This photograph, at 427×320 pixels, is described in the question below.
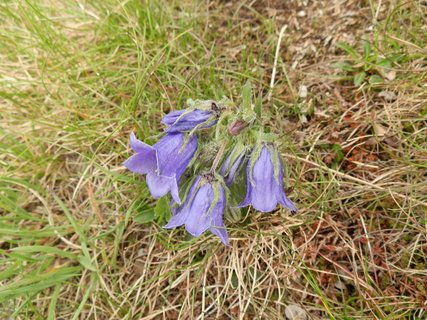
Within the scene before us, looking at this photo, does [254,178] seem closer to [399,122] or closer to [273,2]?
[399,122]

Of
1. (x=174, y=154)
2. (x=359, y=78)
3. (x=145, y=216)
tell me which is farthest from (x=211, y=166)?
(x=359, y=78)

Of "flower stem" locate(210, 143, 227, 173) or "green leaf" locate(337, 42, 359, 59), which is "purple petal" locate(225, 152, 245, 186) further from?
"green leaf" locate(337, 42, 359, 59)

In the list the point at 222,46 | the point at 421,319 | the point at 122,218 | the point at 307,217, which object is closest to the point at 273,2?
the point at 222,46

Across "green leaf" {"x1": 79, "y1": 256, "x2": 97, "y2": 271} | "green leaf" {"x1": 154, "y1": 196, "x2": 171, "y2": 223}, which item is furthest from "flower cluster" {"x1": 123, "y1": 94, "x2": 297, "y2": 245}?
"green leaf" {"x1": 79, "y1": 256, "x2": 97, "y2": 271}

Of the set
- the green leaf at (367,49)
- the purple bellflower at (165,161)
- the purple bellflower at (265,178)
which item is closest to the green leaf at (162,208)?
the purple bellflower at (165,161)

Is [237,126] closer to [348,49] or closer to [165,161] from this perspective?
[165,161]

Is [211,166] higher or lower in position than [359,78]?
higher

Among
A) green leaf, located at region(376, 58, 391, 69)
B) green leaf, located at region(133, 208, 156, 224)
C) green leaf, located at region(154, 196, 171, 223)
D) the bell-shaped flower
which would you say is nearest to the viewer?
the bell-shaped flower
